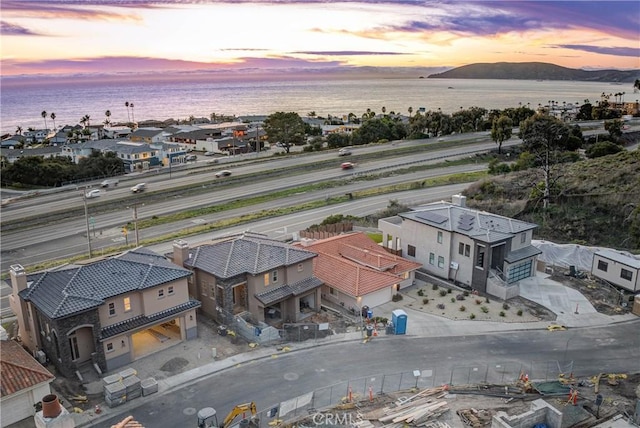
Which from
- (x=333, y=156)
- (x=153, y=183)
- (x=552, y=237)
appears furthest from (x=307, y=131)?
(x=552, y=237)

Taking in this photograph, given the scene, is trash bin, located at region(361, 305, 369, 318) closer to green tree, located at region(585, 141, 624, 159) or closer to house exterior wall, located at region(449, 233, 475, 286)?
house exterior wall, located at region(449, 233, 475, 286)

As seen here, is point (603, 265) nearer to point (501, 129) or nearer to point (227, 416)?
point (227, 416)

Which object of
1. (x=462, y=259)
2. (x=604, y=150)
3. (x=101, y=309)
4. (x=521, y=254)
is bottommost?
(x=462, y=259)

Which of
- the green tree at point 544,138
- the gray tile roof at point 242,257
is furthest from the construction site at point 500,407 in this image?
the green tree at point 544,138

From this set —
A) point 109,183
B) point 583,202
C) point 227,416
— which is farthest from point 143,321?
point 109,183

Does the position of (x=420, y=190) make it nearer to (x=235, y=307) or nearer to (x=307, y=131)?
(x=235, y=307)
